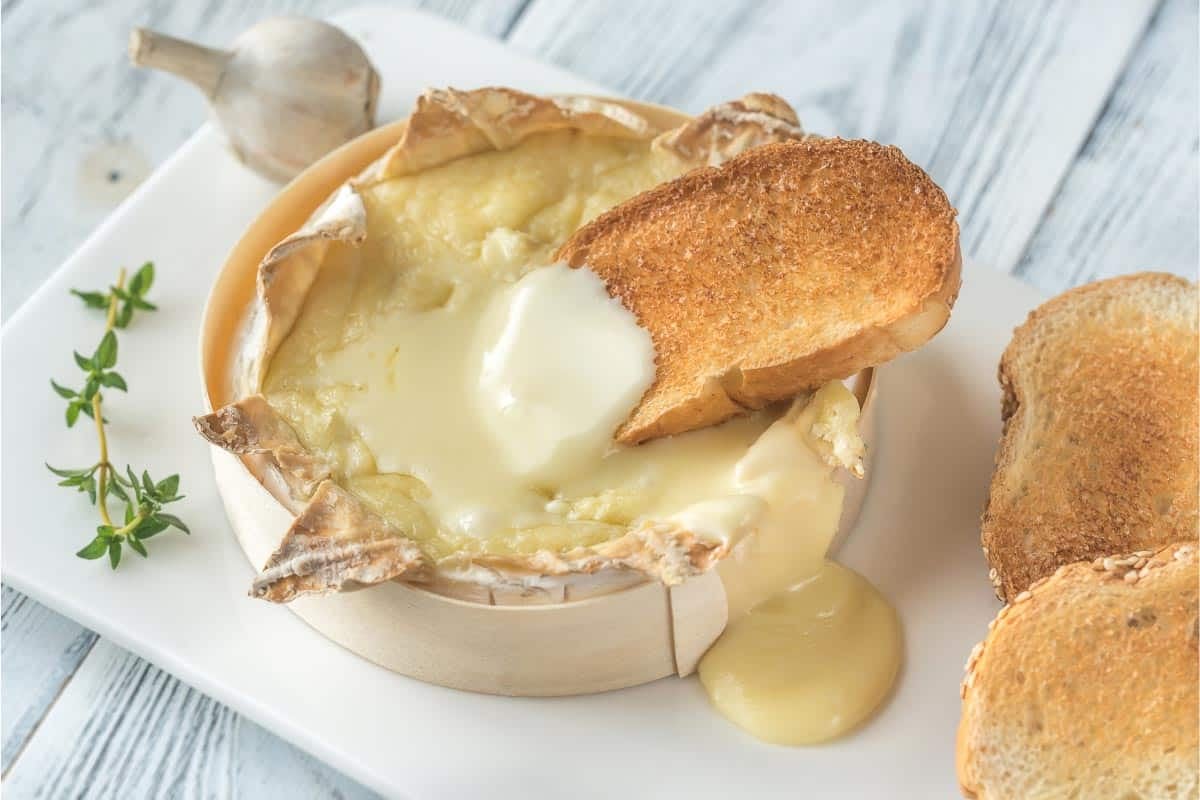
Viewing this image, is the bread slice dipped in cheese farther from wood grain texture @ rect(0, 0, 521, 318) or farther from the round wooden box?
wood grain texture @ rect(0, 0, 521, 318)

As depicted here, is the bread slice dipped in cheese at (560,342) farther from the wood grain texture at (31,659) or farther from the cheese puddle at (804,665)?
the wood grain texture at (31,659)

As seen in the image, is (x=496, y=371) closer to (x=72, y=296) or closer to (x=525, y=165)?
(x=525, y=165)

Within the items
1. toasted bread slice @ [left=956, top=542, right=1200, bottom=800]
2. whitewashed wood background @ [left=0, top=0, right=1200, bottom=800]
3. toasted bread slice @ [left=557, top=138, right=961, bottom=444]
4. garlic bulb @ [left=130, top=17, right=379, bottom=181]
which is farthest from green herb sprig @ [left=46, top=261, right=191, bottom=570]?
toasted bread slice @ [left=956, top=542, right=1200, bottom=800]

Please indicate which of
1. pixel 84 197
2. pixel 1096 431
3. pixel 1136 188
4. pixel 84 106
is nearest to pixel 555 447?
pixel 1096 431

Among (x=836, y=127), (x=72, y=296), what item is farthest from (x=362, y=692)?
(x=836, y=127)

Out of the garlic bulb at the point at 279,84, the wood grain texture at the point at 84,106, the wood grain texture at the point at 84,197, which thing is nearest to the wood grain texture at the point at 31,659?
the wood grain texture at the point at 84,197

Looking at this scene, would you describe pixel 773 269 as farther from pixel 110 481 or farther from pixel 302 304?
pixel 110 481
